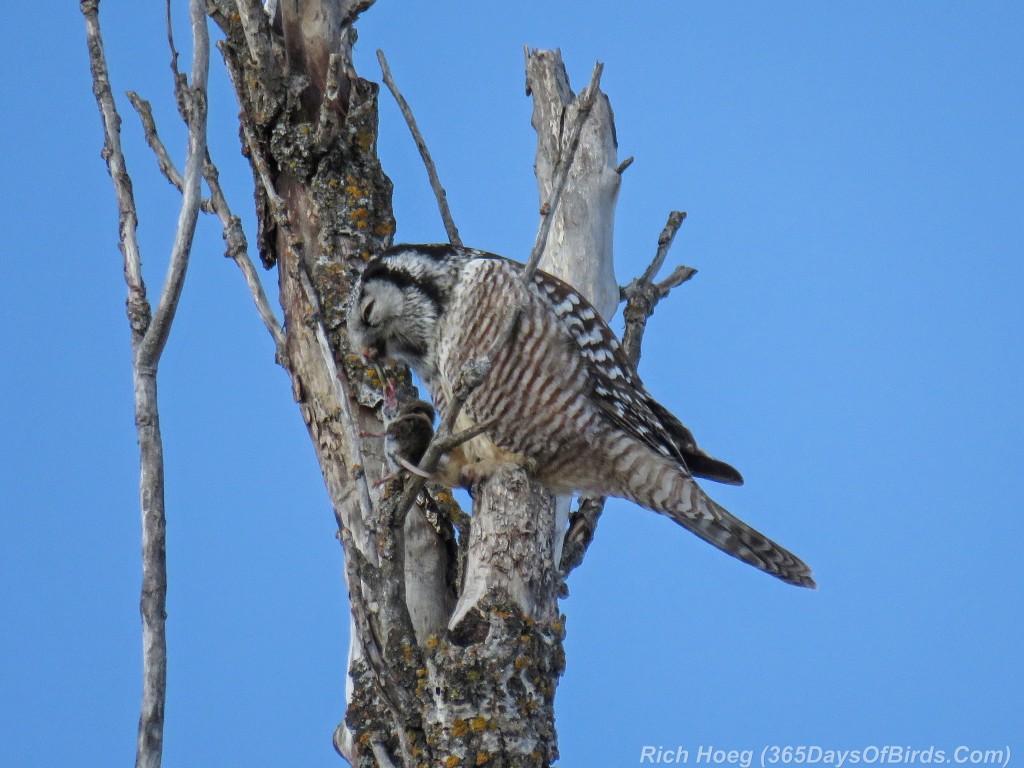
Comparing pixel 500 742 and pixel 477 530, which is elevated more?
pixel 477 530

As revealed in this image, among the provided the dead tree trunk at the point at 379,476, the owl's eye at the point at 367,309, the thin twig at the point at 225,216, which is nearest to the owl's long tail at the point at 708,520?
the dead tree trunk at the point at 379,476

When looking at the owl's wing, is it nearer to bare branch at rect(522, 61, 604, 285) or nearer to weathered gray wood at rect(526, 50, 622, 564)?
weathered gray wood at rect(526, 50, 622, 564)

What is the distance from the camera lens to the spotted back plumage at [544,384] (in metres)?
3.28

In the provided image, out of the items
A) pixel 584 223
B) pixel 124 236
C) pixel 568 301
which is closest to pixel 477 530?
pixel 568 301

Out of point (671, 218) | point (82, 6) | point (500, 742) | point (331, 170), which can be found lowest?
point (500, 742)

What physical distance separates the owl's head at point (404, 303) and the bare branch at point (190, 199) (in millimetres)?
867

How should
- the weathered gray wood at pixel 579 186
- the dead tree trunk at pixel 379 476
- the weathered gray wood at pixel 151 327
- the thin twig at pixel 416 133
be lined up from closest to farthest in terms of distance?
1. the weathered gray wood at pixel 151 327
2. the dead tree trunk at pixel 379 476
3. the thin twig at pixel 416 133
4. the weathered gray wood at pixel 579 186

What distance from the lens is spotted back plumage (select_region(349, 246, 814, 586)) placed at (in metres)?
3.28

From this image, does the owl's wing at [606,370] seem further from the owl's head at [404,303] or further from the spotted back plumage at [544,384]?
the owl's head at [404,303]

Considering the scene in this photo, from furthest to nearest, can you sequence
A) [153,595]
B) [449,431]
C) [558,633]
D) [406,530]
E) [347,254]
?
1. [347,254]
2. [406,530]
3. [558,633]
4. [449,431]
5. [153,595]

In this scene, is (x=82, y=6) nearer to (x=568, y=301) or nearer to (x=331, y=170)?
(x=331, y=170)

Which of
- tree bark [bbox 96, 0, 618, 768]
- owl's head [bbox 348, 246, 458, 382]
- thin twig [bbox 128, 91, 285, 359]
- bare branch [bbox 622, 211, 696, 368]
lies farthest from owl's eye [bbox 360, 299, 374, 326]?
bare branch [bbox 622, 211, 696, 368]

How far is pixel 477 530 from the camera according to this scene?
285 cm

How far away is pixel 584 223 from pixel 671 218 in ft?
1.16
